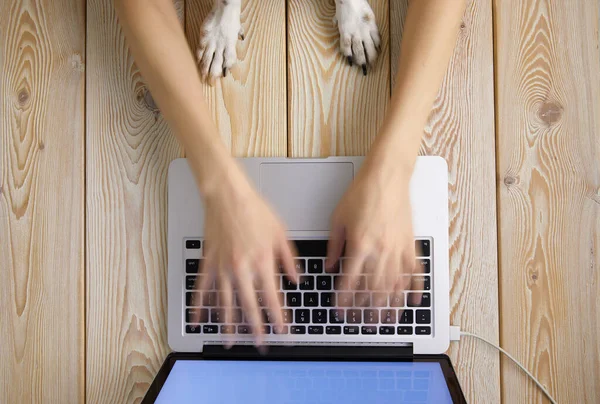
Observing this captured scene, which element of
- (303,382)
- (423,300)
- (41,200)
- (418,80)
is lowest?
(303,382)

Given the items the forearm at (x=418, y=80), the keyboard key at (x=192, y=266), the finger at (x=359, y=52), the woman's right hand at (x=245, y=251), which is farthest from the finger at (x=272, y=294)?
the finger at (x=359, y=52)

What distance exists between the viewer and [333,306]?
0.70 metres

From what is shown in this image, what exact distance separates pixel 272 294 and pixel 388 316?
16 centimetres

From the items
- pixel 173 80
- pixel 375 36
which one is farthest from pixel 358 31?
pixel 173 80

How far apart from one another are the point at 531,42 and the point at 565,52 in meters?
0.05

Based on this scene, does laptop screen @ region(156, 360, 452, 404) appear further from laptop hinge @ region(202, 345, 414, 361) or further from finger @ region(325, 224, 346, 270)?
finger @ region(325, 224, 346, 270)

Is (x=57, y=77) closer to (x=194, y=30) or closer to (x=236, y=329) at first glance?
(x=194, y=30)

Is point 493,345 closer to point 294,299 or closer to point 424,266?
point 424,266

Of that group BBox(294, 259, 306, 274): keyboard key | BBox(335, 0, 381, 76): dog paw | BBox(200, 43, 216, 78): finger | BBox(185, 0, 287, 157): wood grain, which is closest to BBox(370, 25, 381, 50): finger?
BBox(335, 0, 381, 76): dog paw

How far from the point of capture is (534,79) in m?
0.76

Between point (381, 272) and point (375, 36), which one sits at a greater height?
point (375, 36)

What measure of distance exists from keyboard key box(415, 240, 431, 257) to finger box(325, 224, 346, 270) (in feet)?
0.34

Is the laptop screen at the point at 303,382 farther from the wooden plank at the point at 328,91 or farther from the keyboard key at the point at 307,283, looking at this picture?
the wooden plank at the point at 328,91

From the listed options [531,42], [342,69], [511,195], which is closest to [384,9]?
[342,69]
